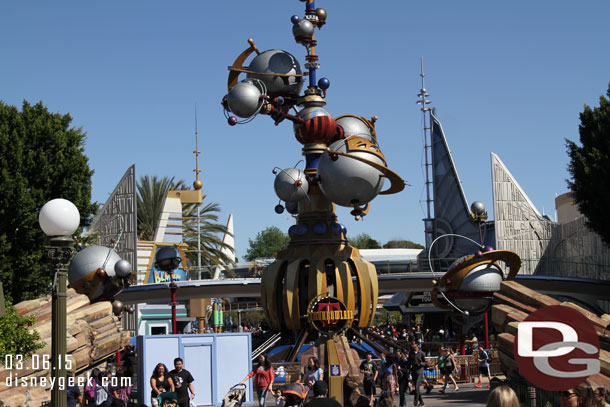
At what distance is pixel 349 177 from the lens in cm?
2242

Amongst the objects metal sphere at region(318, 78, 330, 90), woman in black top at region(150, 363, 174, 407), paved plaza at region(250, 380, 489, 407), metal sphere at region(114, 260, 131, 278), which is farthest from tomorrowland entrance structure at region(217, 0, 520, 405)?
woman in black top at region(150, 363, 174, 407)

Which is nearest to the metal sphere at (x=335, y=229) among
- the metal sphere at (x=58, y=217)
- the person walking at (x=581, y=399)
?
the metal sphere at (x=58, y=217)

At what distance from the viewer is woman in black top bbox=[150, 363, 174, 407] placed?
1263 cm

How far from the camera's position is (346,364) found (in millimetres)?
23047

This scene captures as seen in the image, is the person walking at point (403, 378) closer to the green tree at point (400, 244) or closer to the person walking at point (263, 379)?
the person walking at point (263, 379)

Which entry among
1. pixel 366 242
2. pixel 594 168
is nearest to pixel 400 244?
pixel 366 242

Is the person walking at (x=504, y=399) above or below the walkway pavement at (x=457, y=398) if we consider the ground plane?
above

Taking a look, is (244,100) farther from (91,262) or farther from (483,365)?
(483,365)

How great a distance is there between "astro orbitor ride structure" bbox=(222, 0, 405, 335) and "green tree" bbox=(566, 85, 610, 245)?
11.5 m

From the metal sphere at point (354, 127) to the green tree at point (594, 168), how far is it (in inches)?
453

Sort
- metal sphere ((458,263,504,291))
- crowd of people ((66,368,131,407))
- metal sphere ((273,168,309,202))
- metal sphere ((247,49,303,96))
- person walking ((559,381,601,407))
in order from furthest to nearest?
metal sphere ((247,49,303,96)), metal sphere ((273,168,309,202)), metal sphere ((458,263,504,291)), crowd of people ((66,368,131,407)), person walking ((559,381,601,407))

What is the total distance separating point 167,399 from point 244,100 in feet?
38.0

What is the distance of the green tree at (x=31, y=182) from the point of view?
29.2 metres

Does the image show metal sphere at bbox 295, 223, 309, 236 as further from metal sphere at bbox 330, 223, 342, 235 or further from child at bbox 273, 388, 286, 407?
child at bbox 273, 388, 286, 407
